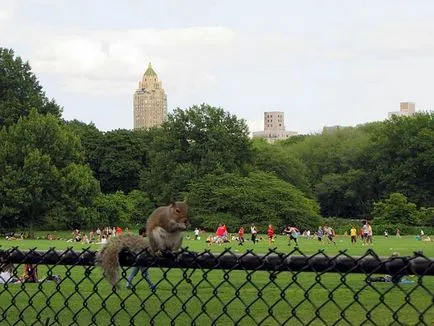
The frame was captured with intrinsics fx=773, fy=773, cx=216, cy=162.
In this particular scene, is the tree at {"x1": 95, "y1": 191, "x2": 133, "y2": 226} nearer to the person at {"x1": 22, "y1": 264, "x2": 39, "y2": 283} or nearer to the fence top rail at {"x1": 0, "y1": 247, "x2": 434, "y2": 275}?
the person at {"x1": 22, "y1": 264, "x2": 39, "y2": 283}

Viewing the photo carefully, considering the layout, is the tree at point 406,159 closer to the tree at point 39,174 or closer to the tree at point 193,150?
the tree at point 193,150

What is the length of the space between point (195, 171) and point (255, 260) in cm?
6725

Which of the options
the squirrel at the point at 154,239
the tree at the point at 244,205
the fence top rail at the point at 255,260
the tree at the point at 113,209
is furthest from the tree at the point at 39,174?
the fence top rail at the point at 255,260

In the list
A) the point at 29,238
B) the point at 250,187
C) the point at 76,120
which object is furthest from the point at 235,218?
the point at 76,120

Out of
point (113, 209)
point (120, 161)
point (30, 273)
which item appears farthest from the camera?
point (120, 161)

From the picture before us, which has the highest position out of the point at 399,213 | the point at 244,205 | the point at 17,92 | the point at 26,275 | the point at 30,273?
the point at 17,92

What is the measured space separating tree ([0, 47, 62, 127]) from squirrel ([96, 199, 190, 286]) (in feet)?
204

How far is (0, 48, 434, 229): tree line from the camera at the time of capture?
5981 cm

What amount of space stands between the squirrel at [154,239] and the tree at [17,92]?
62.3m

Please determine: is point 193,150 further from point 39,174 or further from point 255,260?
point 255,260

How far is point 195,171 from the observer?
7088cm

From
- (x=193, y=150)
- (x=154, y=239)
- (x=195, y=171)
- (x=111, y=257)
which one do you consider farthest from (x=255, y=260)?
(x=193, y=150)

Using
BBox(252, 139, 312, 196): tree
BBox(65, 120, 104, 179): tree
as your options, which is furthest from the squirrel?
BBox(65, 120, 104, 179): tree

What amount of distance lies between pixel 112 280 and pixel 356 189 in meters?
78.9
